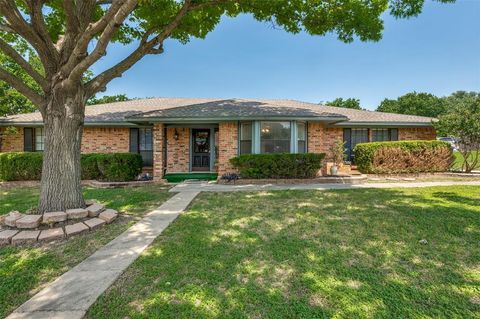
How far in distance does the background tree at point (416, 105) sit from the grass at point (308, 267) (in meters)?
54.8

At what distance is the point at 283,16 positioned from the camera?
759 centimetres

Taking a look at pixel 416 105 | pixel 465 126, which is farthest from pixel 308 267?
pixel 416 105

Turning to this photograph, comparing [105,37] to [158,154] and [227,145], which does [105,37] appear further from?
[227,145]

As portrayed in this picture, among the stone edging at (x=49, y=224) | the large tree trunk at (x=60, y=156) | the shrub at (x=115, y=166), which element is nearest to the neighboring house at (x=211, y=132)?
the shrub at (x=115, y=166)

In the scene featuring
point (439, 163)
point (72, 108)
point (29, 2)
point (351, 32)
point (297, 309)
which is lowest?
point (297, 309)

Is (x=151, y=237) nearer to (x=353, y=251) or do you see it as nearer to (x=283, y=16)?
(x=353, y=251)

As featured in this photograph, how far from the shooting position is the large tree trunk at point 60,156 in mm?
5090

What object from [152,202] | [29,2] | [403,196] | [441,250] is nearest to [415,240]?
[441,250]

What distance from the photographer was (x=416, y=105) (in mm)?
50906

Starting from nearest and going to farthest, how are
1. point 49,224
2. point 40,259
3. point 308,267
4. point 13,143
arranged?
1. point 308,267
2. point 40,259
3. point 49,224
4. point 13,143

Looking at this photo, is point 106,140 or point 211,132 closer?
point 211,132

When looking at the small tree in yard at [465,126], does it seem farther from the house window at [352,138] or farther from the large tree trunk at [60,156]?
the large tree trunk at [60,156]

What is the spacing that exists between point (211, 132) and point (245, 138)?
2.16m

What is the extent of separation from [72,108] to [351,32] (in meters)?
8.35
